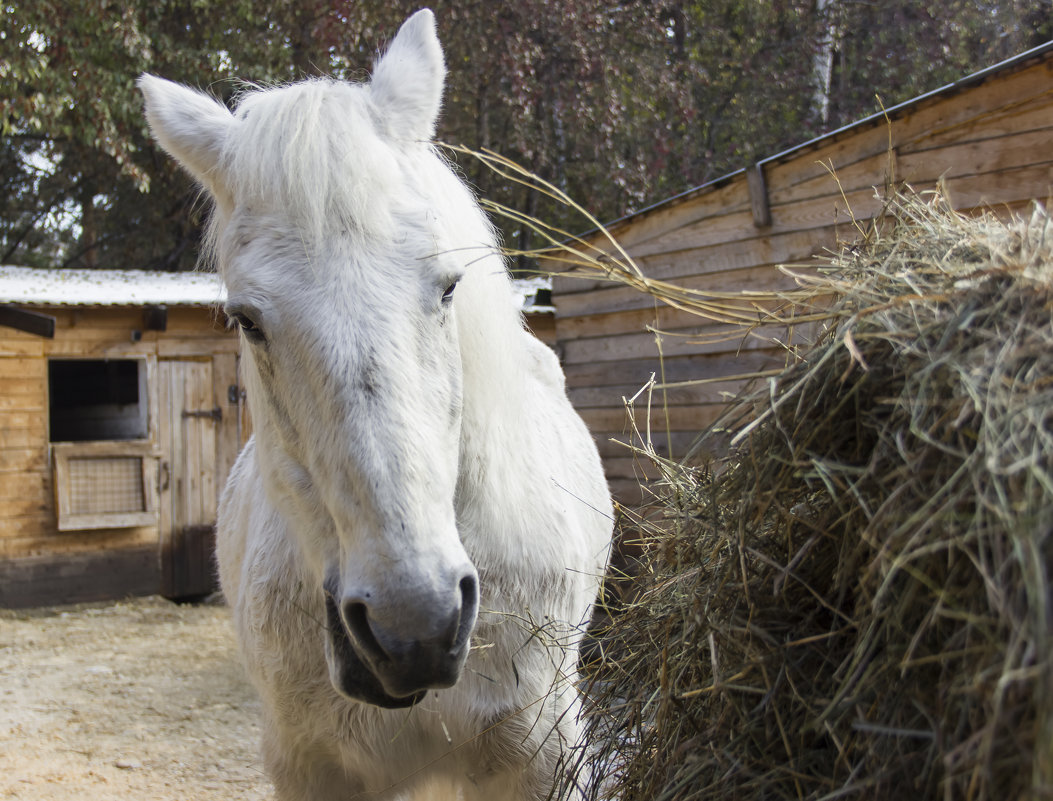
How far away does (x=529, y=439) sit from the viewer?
93.5 inches

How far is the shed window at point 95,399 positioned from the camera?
11141mm

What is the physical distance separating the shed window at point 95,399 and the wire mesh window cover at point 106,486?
244 cm

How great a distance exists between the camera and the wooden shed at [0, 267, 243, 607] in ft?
27.1

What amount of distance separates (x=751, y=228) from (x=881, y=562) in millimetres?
4482

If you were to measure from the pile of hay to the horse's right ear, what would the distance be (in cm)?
143

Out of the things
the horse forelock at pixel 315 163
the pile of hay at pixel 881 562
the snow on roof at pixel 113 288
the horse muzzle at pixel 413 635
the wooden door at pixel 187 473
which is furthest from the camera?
the wooden door at pixel 187 473

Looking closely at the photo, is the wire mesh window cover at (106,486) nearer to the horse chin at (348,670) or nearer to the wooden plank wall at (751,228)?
the wooden plank wall at (751,228)

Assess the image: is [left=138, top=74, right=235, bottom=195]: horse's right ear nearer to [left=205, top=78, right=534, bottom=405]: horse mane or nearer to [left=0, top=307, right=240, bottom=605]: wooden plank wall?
[left=205, top=78, right=534, bottom=405]: horse mane

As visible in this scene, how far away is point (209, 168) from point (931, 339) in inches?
67.3

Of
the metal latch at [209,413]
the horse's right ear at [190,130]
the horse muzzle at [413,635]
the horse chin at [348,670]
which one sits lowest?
the horse chin at [348,670]

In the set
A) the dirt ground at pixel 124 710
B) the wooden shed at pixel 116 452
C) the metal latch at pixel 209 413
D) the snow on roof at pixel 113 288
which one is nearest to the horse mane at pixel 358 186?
the dirt ground at pixel 124 710

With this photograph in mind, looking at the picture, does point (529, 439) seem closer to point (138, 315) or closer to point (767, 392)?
point (767, 392)

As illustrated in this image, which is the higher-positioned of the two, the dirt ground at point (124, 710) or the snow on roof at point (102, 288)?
Answer: the snow on roof at point (102, 288)

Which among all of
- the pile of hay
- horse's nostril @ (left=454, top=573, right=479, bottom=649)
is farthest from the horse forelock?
the pile of hay
